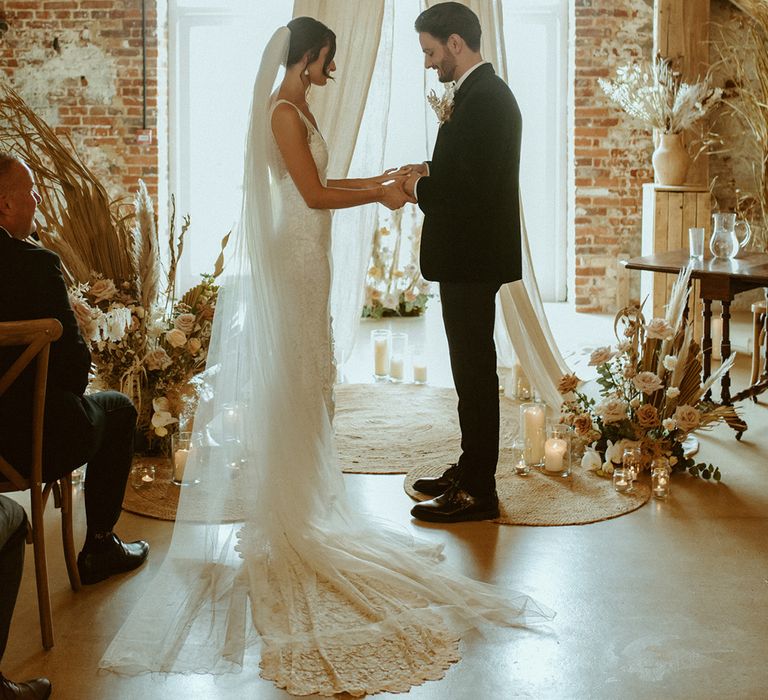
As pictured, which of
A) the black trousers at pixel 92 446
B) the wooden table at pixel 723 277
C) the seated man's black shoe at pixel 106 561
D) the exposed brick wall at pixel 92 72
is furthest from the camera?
the exposed brick wall at pixel 92 72

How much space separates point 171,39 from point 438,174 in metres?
5.68

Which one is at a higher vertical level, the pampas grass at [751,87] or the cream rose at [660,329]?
the pampas grass at [751,87]

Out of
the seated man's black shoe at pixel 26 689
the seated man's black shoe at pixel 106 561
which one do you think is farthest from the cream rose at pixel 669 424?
the seated man's black shoe at pixel 26 689

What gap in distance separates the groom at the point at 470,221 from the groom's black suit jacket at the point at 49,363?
4.15ft

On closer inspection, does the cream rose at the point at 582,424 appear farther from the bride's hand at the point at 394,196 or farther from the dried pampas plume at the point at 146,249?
the dried pampas plume at the point at 146,249

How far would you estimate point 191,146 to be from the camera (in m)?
8.63

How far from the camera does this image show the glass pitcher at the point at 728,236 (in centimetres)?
468

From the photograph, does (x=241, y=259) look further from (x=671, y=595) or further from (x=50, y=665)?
(x=671, y=595)

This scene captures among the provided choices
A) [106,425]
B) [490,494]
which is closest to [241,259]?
[106,425]

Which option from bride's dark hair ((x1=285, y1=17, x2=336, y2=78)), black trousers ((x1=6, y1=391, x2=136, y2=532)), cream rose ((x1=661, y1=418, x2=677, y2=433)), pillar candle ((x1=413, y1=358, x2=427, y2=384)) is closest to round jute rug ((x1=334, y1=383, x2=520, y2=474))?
pillar candle ((x1=413, y1=358, x2=427, y2=384))

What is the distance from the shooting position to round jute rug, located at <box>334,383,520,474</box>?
4.29 meters

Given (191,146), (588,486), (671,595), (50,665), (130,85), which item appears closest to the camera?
(50,665)

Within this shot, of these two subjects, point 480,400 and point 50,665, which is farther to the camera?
point 480,400

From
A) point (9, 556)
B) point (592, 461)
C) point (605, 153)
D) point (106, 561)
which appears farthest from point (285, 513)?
point (605, 153)
